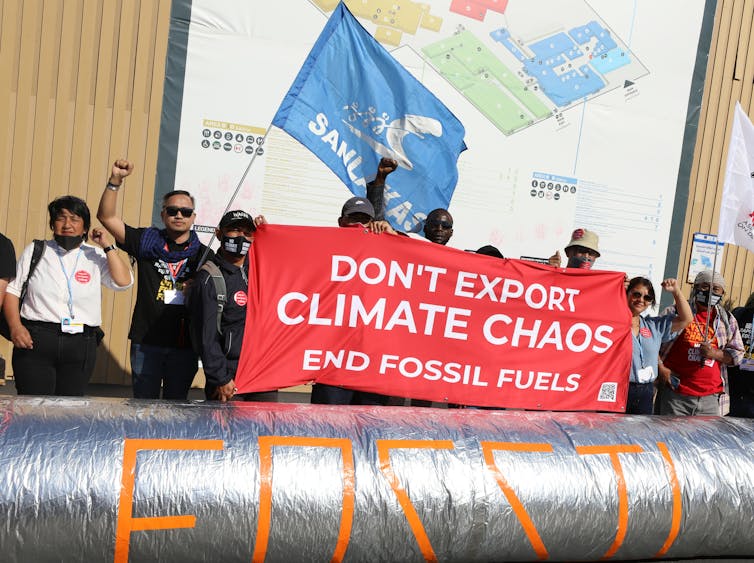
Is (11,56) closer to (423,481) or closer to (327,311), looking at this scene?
(327,311)

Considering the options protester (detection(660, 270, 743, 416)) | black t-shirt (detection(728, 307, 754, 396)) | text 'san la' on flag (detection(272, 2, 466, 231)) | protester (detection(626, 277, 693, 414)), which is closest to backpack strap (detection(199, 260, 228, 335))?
text 'san la' on flag (detection(272, 2, 466, 231))

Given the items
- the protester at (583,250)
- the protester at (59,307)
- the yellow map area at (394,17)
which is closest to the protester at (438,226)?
the protester at (583,250)

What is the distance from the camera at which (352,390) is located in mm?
4402

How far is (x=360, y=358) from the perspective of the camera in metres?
4.20

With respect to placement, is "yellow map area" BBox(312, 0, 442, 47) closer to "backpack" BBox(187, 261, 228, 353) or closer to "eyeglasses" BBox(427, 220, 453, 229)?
"eyeglasses" BBox(427, 220, 453, 229)

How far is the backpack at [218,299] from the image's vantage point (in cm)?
398

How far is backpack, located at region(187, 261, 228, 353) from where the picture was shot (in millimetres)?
3980

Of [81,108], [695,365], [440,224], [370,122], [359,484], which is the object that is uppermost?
[81,108]

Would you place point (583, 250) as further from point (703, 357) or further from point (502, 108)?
point (502, 108)

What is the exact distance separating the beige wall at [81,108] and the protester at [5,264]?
9.17 feet

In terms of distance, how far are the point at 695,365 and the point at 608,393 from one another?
998mm

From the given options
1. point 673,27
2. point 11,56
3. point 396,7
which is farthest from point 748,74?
point 11,56

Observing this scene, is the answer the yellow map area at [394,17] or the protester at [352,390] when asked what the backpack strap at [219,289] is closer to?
the protester at [352,390]

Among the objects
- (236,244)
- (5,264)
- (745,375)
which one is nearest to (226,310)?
(236,244)
